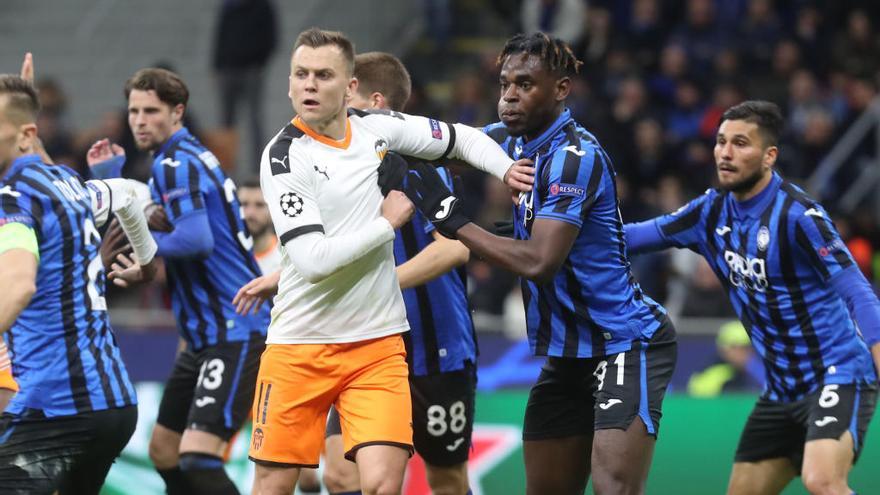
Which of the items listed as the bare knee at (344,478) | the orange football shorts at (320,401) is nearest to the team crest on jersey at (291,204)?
the orange football shorts at (320,401)

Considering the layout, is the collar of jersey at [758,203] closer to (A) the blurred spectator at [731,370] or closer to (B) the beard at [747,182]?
(B) the beard at [747,182]

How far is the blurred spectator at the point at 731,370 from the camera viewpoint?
34.3 ft

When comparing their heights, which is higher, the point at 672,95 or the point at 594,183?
the point at 672,95

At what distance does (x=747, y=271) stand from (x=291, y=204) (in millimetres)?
2544

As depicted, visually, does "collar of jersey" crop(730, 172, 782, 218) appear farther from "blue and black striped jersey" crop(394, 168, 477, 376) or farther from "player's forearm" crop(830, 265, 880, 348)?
"blue and black striped jersey" crop(394, 168, 477, 376)

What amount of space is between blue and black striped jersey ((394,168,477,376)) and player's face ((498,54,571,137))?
87 cm

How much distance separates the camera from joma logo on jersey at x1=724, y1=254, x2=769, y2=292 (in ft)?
22.7

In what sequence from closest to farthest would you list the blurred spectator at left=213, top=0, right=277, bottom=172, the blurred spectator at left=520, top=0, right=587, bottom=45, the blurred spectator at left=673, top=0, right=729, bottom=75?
the blurred spectator at left=673, top=0, right=729, bottom=75, the blurred spectator at left=213, top=0, right=277, bottom=172, the blurred spectator at left=520, top=0, right=587, bottom=45

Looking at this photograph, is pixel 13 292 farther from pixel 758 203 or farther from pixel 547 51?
pixel 758 203

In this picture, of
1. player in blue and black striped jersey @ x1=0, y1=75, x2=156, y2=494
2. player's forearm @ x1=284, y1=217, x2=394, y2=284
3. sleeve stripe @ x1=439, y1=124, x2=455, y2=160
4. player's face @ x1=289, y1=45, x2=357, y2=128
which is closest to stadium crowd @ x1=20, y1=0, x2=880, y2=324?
sleeve stripe @ x1=439, y1=124, x2=455, y2=160

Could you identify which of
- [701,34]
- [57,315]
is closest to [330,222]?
[57,315]

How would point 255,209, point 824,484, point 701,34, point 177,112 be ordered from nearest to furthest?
point 824,484 < point 177,112 < point 255,209 < point 701,34

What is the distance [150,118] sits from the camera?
770cm

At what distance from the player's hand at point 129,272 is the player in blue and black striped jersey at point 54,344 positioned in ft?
3.34
